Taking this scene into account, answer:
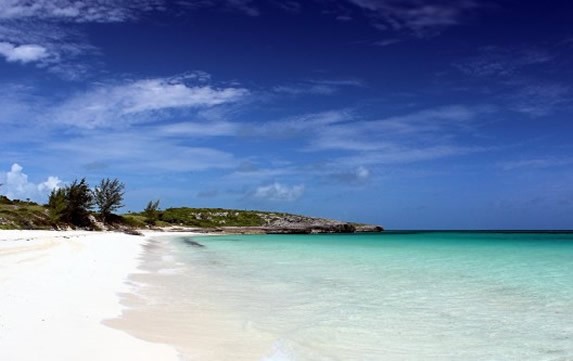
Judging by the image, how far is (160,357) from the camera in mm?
7254

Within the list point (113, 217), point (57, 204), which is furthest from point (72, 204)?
point (113, 217)

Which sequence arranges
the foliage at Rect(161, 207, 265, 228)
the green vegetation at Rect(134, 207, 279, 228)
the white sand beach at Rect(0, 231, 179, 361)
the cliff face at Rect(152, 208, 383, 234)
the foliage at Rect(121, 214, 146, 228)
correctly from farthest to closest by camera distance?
the foliage at Rect(161, 207, 265, 228)
the cliff face at Rect(152, 208, 383, 234)
the green vegetation at Rect(134, 207, 279, 228)
the foliage at Rect(121, 214, 146, 228)
the white sand beach at Rect(0, 231, 179, 361)

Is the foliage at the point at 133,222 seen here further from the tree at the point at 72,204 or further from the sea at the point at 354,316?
the sea at the point at 354,316

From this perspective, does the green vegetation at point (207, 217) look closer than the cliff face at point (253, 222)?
Yes

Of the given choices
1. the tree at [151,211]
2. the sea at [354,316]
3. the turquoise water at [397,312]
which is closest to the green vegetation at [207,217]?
the tree at [151,211]

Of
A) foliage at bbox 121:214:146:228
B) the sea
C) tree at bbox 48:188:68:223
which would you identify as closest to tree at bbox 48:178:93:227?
tree at bbox 48:188:68:223

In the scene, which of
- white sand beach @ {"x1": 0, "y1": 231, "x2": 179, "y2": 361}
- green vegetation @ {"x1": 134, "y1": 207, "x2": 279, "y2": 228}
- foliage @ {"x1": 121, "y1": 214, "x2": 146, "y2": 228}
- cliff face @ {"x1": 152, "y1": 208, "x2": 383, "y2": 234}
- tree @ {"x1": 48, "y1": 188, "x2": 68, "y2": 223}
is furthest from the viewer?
cliff face @ {"x1": 152, "y1": 208, "x2": 383, "y2": 234}

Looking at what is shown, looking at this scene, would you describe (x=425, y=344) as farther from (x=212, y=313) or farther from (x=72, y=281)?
(x=72, y=281)

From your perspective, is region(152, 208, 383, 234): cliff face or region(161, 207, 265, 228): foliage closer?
region(152, 208, 383, 234): cliff face

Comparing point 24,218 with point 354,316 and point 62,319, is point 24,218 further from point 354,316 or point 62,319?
point 354,316

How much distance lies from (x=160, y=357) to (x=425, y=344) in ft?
15.6

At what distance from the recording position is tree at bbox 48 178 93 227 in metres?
64.2

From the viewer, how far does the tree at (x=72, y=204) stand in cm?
6424

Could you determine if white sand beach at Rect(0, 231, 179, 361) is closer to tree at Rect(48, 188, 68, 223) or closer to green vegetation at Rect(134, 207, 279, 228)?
tree at Rect(48, 188, 68, 223)
